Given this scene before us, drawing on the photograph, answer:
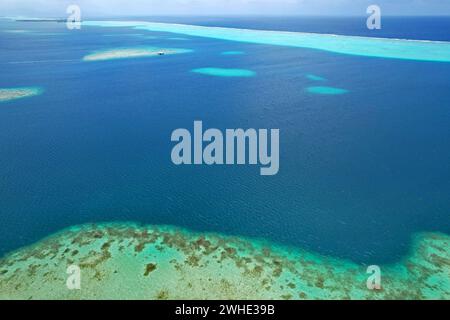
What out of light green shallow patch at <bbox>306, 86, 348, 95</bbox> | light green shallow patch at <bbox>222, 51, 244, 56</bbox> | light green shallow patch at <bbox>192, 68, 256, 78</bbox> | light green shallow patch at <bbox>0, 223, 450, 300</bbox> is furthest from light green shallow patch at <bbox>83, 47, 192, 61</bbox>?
light green shallow patch at <bbox>0, 223, 450, 300</bbox>

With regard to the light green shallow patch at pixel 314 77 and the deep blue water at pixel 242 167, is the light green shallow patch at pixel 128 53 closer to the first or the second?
the deep blue water at pixel 242 167

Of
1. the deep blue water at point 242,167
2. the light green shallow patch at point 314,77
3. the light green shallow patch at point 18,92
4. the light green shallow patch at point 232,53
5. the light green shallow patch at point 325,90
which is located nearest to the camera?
the deep blue water at point 242,167

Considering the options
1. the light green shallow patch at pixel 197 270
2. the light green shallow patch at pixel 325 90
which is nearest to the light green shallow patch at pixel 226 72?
the light green shallow patch at pixel 325 90

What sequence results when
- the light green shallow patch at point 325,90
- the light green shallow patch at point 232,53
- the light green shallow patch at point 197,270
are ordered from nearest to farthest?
the light green shallow patch at point 197,270 < the light green shallow patch at point 325,90 < the light green shallow patch at point 232,53

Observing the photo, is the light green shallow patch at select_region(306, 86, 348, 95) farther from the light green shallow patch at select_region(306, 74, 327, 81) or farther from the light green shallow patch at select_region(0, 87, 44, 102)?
the light green shallow patch at select_region(0, 87, 44, 102)
